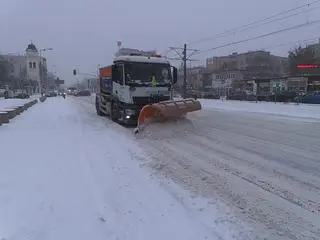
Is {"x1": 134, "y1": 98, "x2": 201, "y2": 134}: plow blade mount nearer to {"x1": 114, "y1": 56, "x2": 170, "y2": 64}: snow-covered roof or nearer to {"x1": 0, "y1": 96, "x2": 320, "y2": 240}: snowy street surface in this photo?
{"x1": 0, "y1": 96, "x2": 320, "y2": 240}: snowy street surface

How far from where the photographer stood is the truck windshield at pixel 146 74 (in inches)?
812

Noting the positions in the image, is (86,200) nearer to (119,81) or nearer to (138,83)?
(138,83)

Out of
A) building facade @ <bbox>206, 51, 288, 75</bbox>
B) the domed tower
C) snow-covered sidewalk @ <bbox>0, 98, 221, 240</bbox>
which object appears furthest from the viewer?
the domed tower

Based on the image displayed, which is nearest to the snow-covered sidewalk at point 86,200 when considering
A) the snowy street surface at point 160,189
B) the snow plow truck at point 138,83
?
the snowy street surface at point 160,189

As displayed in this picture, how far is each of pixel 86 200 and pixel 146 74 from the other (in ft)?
45.8

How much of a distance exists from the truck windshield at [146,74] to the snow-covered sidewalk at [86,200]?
330 inches

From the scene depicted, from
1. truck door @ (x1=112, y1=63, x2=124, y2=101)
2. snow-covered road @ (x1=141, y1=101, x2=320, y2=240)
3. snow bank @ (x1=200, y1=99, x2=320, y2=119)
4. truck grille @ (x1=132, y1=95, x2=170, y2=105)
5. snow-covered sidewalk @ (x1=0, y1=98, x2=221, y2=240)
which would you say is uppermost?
truck door @ (x1=112, y1=63, x2=124, y2=101)

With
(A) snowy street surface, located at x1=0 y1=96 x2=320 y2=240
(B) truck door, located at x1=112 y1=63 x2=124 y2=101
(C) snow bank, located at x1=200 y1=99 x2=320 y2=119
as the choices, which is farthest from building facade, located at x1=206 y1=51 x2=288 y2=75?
(A) snowy street surface, located at x1=0 y1=96 x2=320 y2=240

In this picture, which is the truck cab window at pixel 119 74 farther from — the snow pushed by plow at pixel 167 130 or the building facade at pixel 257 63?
the building facade at pixel 257 63

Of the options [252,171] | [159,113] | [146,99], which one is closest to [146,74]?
[146,99]

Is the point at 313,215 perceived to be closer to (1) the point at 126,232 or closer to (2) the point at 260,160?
(1) the point at 126,232

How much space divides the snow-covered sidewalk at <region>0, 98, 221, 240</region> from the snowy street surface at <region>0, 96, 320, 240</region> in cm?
2

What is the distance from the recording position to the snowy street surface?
604cm

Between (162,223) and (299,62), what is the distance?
9919 centimetres
